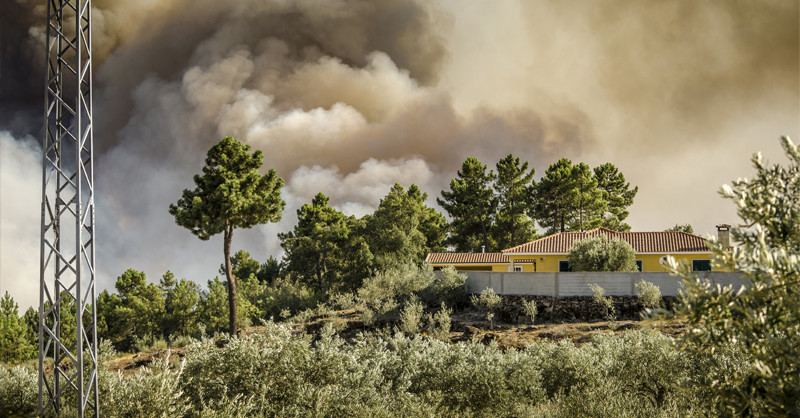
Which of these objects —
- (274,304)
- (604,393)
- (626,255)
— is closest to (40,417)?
(604,393)

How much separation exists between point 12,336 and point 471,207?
31956 mm

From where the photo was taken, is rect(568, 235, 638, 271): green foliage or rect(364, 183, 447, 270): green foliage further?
rect(364, 183, 447, 270): green foliage

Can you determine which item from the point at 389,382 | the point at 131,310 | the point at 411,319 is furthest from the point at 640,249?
the point at 131,310

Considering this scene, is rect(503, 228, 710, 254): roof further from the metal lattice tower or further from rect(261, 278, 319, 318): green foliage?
the metal lattice tower

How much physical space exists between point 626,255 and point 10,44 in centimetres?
2602

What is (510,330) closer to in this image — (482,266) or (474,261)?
(474,261)

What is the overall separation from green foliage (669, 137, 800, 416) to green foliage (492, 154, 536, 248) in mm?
41014

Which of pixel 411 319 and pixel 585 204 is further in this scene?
pixel 585 204

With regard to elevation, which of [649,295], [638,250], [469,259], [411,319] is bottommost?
[411,319]

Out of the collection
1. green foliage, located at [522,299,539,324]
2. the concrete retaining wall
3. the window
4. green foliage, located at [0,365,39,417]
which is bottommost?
green foliage, located at [0,365,39,417]

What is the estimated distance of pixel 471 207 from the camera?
46.1 m

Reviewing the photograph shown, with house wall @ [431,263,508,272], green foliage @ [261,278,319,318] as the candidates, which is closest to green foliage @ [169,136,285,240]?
green foliage @ [261,278,319,318]

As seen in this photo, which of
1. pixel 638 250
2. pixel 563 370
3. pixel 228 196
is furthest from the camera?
pixel 638 250

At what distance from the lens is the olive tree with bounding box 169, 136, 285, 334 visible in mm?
26781
